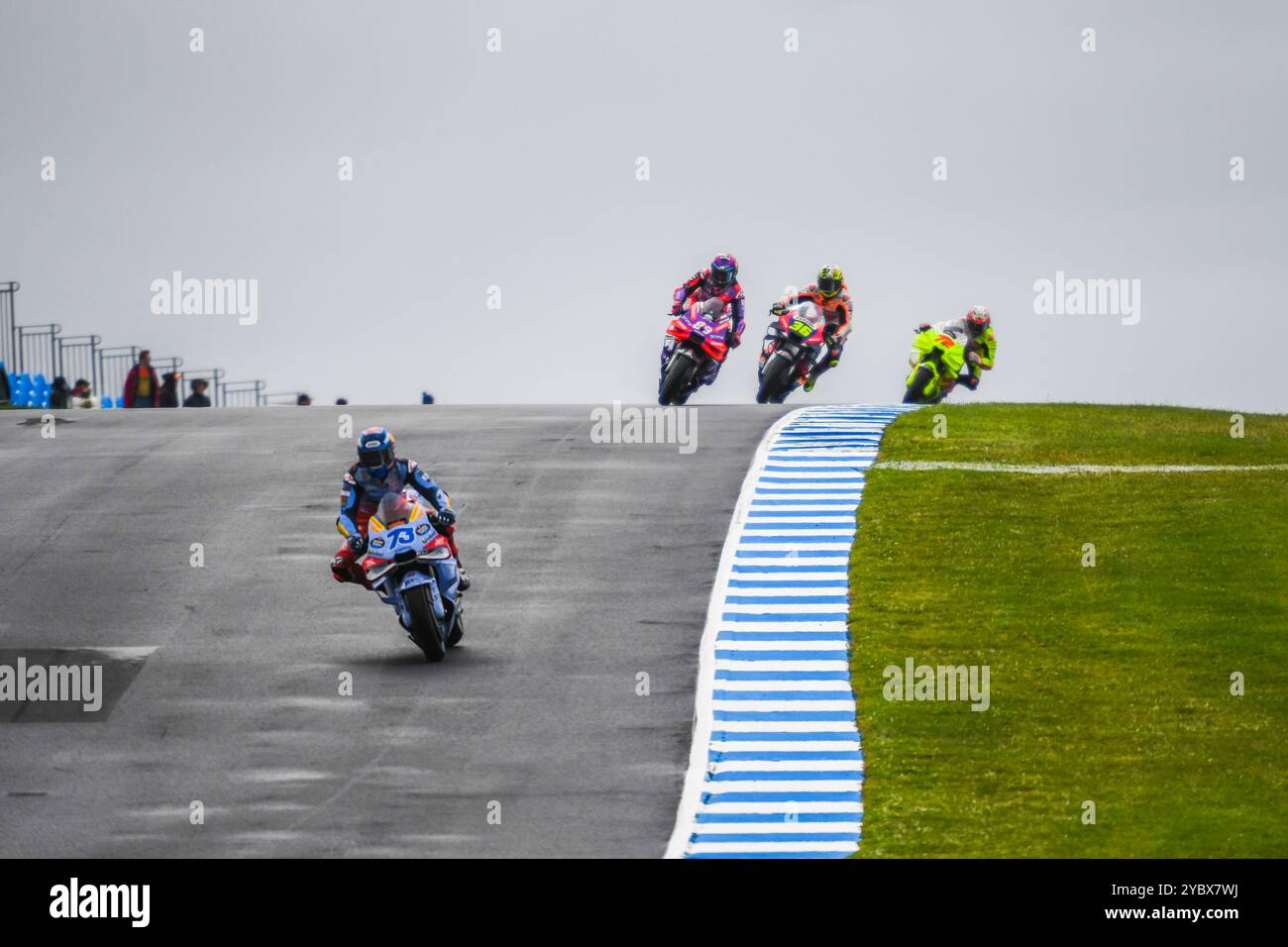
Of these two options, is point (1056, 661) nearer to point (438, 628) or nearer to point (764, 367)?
point (438, 628)

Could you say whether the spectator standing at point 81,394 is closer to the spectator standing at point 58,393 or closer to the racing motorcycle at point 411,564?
the spectator standing at point 58,393

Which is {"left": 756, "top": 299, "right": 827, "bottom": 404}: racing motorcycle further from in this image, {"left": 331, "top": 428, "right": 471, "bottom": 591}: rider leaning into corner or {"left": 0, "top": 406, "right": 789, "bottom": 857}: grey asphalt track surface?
{"left": 331, "top": 428, "right": 471, "bottom": 591}: rider leaning into corner

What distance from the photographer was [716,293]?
3328cm

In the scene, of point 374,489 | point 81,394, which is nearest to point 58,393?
point 81,394

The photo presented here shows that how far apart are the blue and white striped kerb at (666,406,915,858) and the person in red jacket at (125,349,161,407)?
16.9 meters

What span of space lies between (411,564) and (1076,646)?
580 centimetres

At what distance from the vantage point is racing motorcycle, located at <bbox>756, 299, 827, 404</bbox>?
3422cm

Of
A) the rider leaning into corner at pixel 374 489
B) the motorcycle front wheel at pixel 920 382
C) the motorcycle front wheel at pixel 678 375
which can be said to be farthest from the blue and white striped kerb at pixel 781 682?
the motorcycle front wheel at pixel 920 382

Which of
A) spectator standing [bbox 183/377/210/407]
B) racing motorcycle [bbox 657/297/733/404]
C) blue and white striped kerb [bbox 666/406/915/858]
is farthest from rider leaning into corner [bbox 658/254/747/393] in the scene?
spectator standing [bbox 183/377/210/407]

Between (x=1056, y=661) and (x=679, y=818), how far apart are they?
16.9ft

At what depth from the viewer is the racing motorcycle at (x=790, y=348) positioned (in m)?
34.2
